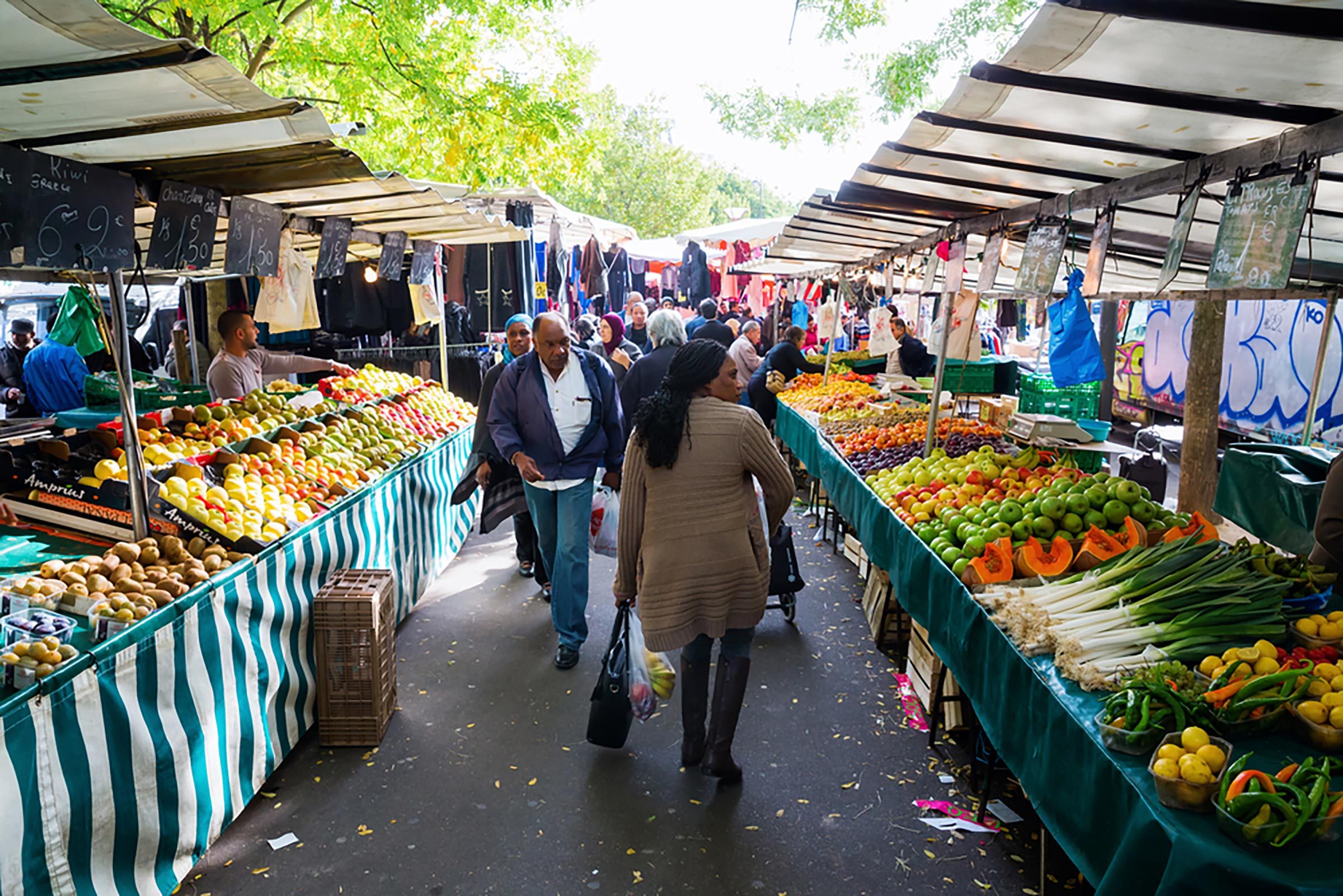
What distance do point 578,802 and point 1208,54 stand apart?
367 cm

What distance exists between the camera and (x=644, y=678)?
12.9 feet

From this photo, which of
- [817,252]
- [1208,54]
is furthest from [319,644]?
[817,252]

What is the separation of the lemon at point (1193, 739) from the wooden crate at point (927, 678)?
172 cm

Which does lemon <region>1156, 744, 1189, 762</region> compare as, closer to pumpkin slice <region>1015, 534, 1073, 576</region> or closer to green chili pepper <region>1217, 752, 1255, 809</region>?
green chili pepper <region>1217, 752, 1255, 809</region>

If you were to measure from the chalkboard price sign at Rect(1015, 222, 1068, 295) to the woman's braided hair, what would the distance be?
226 centimetres

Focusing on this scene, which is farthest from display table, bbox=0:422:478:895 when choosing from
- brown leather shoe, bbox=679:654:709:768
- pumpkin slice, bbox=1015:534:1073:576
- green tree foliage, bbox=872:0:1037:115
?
green tree foliage, bbox=872:0:1037:115

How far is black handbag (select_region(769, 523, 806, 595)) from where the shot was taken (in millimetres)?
5512

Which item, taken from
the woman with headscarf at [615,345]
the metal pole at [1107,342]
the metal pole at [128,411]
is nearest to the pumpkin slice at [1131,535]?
the metal pole at [128,411]

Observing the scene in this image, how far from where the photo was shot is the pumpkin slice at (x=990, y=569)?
3.81 m

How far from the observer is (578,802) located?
12.4 feet

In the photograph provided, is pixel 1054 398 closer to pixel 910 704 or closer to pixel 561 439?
pixel 910 704

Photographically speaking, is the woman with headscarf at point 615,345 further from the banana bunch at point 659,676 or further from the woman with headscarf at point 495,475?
the banana bunch at point 659,676

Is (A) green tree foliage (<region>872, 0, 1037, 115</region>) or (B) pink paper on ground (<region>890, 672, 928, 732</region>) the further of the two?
(A) green tree foliage (<region>872, 0, 1037, 115</region>)

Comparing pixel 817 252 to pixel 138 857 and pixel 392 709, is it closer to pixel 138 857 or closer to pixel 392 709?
pixel 392 709
